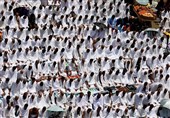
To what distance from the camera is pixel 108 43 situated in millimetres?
26531

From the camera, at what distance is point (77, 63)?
2503 centimetres

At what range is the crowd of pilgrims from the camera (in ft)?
74.0

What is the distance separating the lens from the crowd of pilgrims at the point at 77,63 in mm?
22562

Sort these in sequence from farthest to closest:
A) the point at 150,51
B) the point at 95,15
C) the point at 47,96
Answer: the point at 95,15
the point at 150,51
the point at 47,96

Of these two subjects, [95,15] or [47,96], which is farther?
[95,15]

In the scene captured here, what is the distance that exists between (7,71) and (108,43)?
17.2 ft

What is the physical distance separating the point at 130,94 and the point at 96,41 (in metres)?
4.07

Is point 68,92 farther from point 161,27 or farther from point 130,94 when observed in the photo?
point 161,27

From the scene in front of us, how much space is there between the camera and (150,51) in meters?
26.3

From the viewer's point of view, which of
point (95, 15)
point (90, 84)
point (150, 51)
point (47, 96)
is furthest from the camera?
point (95, 15)

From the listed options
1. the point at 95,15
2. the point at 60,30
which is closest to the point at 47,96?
the point at 60,30

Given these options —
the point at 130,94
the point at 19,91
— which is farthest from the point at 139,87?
the point at 19,91

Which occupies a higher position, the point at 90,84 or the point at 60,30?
the point at 60,30

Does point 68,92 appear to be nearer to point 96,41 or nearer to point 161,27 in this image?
point 96,41
